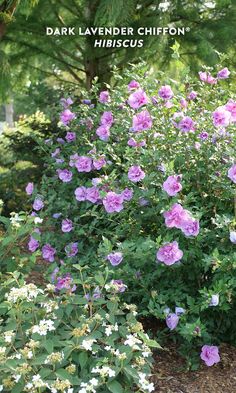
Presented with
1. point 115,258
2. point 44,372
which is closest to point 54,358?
point 44,372

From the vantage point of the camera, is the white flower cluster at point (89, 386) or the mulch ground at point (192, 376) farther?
the mulch ground at point (192, 376)

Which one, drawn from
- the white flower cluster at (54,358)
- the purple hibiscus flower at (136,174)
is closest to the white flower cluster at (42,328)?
the white flower cluster at (54,358)

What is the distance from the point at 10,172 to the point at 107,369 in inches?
155

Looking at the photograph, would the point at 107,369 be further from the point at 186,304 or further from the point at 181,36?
the point at 181,36

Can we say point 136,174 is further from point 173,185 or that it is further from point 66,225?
point 66,225

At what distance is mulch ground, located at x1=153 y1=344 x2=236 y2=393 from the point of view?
2.32m

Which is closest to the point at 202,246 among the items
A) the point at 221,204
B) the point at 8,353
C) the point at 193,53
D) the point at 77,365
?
the point at 221,204

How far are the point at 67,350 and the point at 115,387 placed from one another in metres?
0.21

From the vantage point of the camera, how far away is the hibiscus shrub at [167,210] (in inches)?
90.2

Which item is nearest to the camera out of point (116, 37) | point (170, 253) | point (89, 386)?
point (89, 386)

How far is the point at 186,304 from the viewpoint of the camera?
2498mm

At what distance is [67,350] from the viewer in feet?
6.23

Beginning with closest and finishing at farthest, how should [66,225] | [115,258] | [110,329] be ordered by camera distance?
[110,329], [115,258], [66,225]

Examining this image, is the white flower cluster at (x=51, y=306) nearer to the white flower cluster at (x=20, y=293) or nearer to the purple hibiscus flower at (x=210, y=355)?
the white flower cluster at (x=20, y=293)
